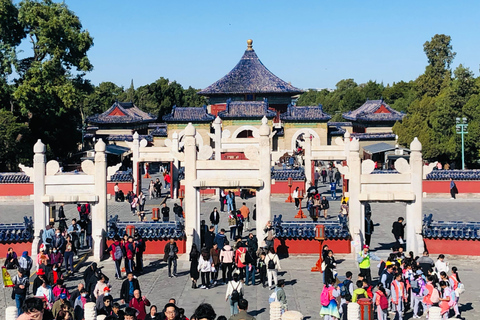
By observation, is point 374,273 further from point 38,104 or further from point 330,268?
point 38,104

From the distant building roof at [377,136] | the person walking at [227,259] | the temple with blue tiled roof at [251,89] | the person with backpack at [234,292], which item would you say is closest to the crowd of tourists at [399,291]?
the person with backpack at [234,292]

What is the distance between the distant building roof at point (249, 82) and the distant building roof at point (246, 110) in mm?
7186

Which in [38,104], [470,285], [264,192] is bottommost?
[470,285]

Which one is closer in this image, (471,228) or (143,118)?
(471,228)

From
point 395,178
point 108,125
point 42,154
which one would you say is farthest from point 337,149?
point 108,125

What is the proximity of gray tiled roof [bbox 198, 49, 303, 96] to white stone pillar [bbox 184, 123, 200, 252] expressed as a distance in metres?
45.2

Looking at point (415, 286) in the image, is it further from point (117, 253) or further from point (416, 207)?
point (117, 253)

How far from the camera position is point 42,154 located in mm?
22609

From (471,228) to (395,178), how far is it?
2.87m

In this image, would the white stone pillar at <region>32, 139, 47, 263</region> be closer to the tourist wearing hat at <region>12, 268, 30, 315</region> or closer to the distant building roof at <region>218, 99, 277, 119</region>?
the tourist wearing hat at <region>12, 268, 30, 315</region>

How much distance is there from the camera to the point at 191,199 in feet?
74.7

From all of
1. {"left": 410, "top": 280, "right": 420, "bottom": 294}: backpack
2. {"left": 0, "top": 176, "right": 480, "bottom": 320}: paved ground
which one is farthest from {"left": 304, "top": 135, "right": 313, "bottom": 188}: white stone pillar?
{"left": 410, "top": 280, "right": 420, "bottom": 294}: backpack

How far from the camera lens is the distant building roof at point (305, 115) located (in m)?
58.7

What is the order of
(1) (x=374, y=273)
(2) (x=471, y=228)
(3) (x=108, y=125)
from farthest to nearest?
(3) (x=108, y=125) → (2) (x=471, y=228) → (1) (x=374, y=273)
